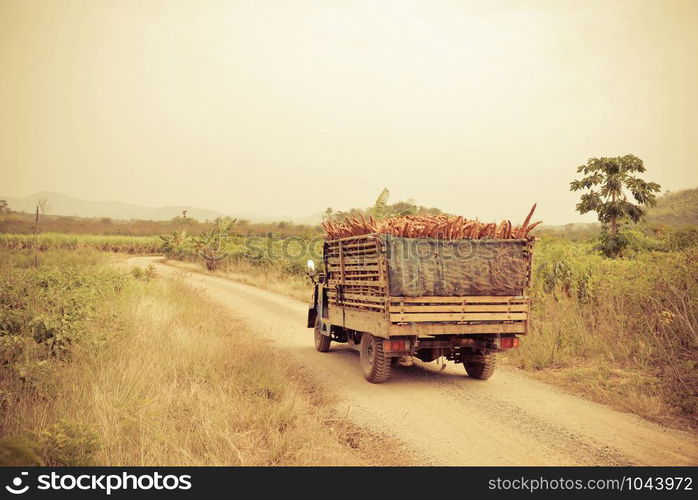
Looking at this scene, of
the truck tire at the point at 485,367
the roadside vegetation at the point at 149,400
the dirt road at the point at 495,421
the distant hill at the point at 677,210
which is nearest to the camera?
the roadside vegetation at the point at 149,400

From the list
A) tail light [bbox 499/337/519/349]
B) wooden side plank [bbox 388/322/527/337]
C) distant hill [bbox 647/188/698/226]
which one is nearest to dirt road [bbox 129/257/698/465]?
tail light [bbox 499/337/519/349]

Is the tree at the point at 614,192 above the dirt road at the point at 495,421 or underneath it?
above

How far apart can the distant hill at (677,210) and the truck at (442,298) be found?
1282 inches

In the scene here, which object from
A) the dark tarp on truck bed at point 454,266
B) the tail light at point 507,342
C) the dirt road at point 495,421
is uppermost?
the dark tarp on truck bed at point 454,266

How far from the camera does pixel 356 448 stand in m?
5.45

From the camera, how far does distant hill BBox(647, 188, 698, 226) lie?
3781 cm

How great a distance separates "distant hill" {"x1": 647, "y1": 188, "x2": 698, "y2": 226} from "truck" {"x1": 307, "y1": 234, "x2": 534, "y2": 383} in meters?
32.6

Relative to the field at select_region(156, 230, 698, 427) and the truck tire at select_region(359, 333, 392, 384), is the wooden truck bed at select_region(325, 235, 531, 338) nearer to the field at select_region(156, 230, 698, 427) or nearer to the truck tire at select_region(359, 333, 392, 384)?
the truck tire at select_region(359, 333, 392, 384)

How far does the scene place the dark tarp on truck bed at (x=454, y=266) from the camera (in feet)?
24.6

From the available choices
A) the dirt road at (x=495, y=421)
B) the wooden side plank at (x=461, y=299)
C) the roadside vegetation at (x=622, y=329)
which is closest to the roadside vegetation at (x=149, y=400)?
the dirt road at (x=495, y=421)

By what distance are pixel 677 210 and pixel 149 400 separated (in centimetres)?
4656

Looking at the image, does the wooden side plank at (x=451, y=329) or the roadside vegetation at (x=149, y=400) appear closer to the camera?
the roadside vegetation at (x=149, y=400)

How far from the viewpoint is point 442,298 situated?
7574mm

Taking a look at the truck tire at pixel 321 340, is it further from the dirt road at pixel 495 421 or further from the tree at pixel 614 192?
the tree at pixel 614 192
